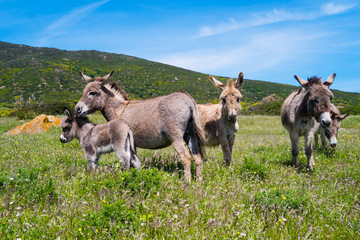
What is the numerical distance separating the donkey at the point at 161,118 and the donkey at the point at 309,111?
10.0 ft

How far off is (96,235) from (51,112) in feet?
95.6

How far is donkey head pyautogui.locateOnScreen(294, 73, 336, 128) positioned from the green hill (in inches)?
1667

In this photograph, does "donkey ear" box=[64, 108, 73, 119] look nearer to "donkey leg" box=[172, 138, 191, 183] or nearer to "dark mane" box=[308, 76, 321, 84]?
"donkey leg" box=[172, 138, 191, 183]

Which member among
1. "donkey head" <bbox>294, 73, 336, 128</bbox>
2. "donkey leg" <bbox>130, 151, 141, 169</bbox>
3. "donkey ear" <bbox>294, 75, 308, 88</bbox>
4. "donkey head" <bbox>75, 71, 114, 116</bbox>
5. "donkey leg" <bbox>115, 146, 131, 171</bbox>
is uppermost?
"donkey ear" <bbox>294, 75, 308, 88</bbox>

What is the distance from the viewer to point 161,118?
6.00 meters

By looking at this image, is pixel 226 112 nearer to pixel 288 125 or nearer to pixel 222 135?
pixel 222 135

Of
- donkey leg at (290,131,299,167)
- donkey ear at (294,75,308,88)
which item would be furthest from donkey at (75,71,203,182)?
donkey ear at (294,75,308,88)

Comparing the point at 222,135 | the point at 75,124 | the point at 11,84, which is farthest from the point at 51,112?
the point at 11,84

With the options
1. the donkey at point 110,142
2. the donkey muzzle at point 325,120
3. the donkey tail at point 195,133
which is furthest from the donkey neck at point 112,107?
the donkey muzzle at point 325,120

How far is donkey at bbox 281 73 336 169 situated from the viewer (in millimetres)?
6172

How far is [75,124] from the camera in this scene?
24.5 feet

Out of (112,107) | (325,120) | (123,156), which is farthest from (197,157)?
(325,120)

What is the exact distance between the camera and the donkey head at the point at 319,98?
6.09m

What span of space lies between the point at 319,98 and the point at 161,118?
4097 millimetres
